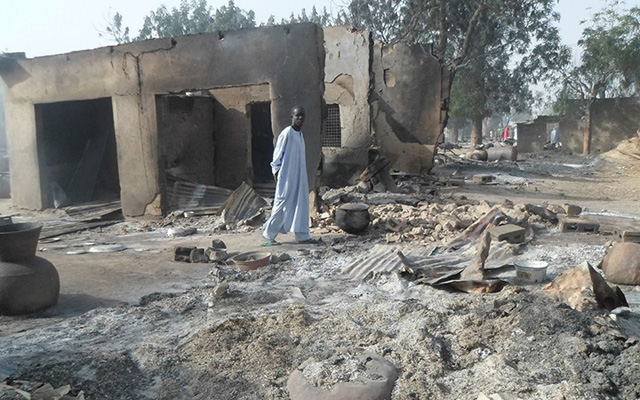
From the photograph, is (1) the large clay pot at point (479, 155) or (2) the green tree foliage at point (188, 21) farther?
(2) the green tree foliage at point (188, 21)

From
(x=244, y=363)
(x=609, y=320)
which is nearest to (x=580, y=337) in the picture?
(x=609, y=320)

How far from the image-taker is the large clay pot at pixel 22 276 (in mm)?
4066

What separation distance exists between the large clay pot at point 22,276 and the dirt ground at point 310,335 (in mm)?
130

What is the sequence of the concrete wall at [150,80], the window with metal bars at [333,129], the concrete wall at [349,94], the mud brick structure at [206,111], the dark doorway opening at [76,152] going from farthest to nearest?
the window with metal bars at [333,129] < the concrete wall at [349,94] < the dark doorway opening at [76,152] < the mud brick structure at [206,111] < the concrete wall at [150,80]

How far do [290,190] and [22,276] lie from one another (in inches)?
132

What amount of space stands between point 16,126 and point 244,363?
9531 mm

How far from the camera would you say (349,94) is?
11.7 metres

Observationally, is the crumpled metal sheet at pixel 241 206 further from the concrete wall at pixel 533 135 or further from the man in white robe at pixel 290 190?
the concrete wall at pixel 533 135

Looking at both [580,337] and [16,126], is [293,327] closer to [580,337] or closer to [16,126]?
[580,337]

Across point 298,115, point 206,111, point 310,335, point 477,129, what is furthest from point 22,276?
point 477,129

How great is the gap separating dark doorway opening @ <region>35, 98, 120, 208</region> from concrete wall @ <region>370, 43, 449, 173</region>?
6418mm

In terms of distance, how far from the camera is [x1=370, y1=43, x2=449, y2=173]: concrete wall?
12.3 meters

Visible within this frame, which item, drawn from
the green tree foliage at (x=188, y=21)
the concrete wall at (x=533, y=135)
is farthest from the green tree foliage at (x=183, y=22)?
the concrete wall at (x=533, y=135)

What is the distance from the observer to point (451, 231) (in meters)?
6.67
